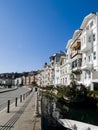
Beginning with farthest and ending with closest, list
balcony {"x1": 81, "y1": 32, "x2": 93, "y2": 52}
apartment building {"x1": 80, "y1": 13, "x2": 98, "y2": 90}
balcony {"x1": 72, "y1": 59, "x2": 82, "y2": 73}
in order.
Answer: balcony {"x1": 72, "y1": 59, "x2": 82, "y2": 73}
balcony {"x1": 81, "y1": 32, "x2": 93, "y2": 52}
apartment building {"x1": 80, "y1": 13, "x2": 98, "y2": 90}

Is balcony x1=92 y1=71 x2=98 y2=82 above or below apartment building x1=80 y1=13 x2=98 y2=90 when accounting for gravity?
below

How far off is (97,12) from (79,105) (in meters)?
19.3

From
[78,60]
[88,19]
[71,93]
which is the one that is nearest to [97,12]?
[88,19]

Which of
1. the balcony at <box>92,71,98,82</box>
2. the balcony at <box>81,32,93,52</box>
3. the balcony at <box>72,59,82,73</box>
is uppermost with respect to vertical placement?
the balcony at <box>81,32,93,52</box>

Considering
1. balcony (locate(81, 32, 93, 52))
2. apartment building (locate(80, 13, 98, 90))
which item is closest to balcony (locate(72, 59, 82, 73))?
apartment building (locate(80, 13, 98, 90))

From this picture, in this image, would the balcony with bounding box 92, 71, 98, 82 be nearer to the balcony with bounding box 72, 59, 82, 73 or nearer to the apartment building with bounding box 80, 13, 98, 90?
the apartment building with bounding box 80, 13, 98, 90

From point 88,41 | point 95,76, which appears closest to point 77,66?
point 88,41

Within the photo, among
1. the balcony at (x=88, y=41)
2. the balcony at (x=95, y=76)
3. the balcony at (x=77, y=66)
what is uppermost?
the balcony at (x=88, y=41)

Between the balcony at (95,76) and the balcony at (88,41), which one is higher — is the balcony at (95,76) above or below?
below

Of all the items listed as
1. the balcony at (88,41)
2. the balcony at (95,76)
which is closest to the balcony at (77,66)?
the balcony at (88,41)

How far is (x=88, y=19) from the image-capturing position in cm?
5047

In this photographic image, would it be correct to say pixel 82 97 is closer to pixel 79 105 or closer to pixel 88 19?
pixel 79 105

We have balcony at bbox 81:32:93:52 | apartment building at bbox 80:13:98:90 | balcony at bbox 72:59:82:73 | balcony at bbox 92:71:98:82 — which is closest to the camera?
balcony at bbox 92:71:98:82

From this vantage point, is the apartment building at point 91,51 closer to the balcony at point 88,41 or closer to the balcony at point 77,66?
the balcony at point 88,41
